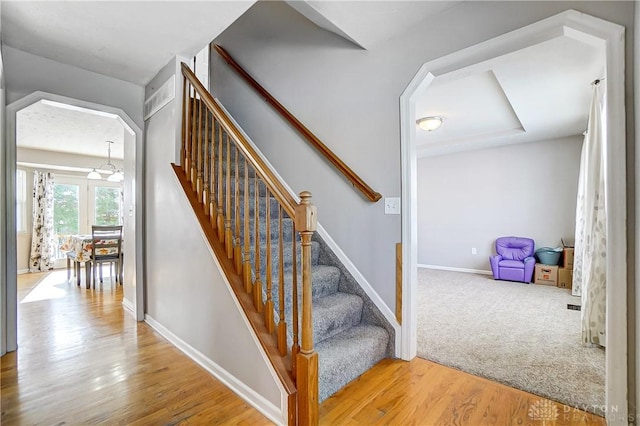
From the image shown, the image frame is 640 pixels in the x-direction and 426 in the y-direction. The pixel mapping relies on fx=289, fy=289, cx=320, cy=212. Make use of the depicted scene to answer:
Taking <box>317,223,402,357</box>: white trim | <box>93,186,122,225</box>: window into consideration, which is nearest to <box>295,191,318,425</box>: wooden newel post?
<box>317,223,402,357</box>: white trim

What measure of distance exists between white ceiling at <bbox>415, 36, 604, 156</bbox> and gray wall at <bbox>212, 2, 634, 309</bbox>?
27cm

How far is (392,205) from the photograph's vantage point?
2.11 m

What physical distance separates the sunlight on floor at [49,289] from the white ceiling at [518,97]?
5192mm

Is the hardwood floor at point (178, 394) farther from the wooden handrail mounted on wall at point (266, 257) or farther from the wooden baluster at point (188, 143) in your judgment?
the wooden baluster at point (188, 143)

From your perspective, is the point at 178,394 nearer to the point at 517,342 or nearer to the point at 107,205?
the point at 517,342

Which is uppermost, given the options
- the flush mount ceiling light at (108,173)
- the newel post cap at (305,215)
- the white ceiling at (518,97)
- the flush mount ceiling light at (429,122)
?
the white ceiling at (518,97)

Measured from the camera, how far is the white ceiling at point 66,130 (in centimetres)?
387

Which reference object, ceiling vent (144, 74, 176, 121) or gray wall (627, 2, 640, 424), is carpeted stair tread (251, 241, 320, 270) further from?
gray wall (627, 2, 640, 424)

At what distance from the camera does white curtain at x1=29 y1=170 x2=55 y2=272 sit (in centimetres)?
572

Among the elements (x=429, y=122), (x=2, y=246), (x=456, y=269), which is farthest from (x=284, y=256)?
(x=456, y=269)

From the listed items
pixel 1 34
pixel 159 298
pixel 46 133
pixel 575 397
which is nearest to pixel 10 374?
pixel 159 298

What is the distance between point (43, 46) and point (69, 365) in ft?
7.92

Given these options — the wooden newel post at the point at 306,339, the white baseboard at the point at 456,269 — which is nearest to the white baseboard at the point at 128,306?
the wooden newel post at the point at 306,339

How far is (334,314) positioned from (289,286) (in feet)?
1.17
